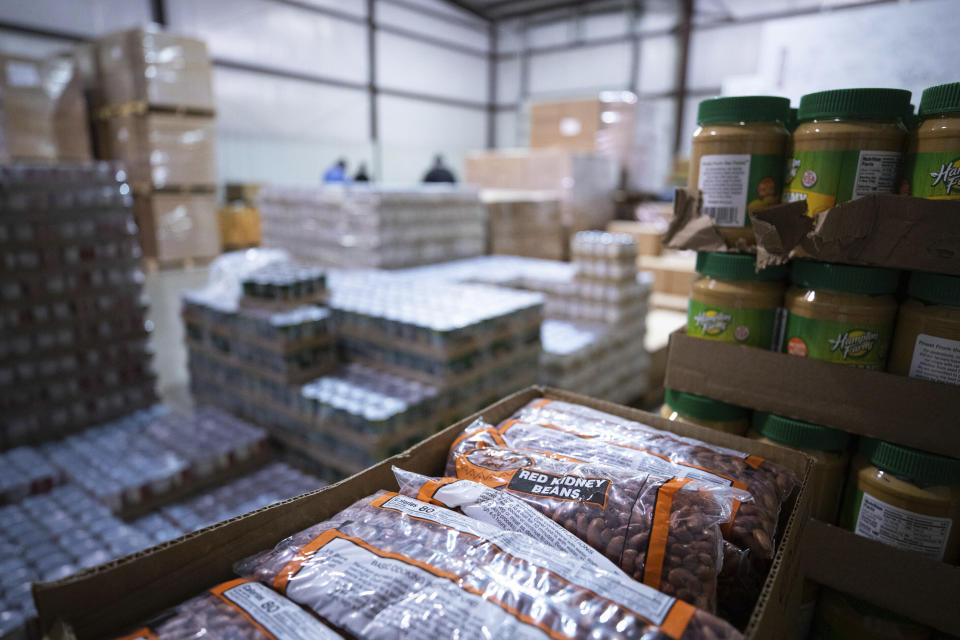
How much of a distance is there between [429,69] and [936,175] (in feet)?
48.5

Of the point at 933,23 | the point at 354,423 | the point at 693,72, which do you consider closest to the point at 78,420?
the point at 354,423

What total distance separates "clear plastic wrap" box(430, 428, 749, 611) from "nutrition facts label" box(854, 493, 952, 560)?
48 cm

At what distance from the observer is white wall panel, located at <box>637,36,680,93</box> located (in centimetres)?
1259

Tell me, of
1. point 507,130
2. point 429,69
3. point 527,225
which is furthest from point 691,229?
point 507,130

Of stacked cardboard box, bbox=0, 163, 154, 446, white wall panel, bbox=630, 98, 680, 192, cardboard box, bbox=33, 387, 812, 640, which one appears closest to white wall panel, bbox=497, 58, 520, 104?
white wall panel, bbox=630, 98, 680, 192

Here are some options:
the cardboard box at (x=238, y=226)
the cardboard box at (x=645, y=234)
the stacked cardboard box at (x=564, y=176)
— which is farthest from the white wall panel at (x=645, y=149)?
the cardboard box at (x=238, y=226)

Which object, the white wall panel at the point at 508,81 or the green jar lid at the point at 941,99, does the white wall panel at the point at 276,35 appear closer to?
the white wall panel at the point at 508,81

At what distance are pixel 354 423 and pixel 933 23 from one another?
351 cm

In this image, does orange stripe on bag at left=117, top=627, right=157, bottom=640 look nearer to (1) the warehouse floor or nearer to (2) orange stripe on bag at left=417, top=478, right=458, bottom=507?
(2) orange stripe on bag at left=417, top=478, right=458, bottom=507

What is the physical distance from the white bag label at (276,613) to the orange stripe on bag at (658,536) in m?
0.50

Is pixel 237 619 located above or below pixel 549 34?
below

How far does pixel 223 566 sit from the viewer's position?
100 cm

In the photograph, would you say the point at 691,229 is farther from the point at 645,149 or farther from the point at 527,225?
the point at 645,149

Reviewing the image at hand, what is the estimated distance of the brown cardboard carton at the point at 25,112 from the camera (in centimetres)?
680
